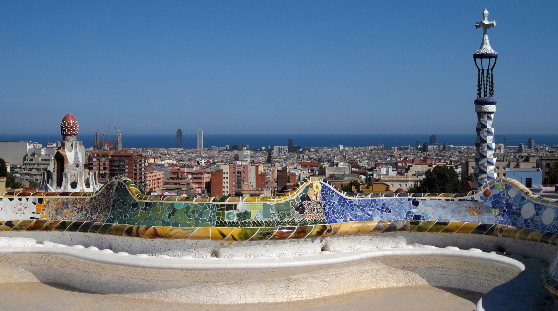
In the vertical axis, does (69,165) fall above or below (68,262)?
above

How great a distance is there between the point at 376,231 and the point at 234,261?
2285 mm

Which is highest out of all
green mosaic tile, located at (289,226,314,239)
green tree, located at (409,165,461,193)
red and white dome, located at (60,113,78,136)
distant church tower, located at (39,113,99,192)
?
red and white dome, located at (60,113,78,136)

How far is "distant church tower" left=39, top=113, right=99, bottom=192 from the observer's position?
35.1 feet

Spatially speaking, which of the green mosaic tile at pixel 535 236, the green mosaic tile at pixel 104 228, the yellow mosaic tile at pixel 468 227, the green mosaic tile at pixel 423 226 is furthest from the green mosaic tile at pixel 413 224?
the green mosaic tile at pixel 104 228

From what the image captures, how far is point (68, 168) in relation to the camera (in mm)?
10703

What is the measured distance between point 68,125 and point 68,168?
0.77 metres

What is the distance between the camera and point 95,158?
208 feet

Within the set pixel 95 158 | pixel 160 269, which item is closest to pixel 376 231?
pixel 160 269

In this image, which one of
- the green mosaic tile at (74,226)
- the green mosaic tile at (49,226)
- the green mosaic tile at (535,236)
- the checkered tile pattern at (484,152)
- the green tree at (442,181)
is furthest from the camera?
the green tree at (442,181)

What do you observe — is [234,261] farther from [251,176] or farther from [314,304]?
[251,176]

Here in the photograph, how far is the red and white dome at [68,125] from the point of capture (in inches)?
426

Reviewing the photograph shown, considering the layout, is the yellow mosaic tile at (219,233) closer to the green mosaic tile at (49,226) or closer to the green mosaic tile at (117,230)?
the green mosaic tile at (117,230)

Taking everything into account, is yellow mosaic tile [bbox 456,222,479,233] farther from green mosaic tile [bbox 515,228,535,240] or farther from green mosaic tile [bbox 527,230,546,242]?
green mosaic tile [bbox 527,230,546,242]

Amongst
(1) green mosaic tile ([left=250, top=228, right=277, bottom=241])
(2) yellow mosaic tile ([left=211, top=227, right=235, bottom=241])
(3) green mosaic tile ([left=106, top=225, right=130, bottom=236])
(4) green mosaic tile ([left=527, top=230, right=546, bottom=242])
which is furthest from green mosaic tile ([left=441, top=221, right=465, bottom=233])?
(3) green mosaic tile ([left=106, top=225, right=130, bottom=236])
